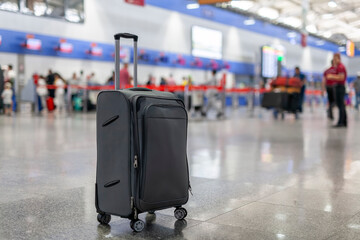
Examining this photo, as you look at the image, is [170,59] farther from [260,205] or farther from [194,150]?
[260,205]

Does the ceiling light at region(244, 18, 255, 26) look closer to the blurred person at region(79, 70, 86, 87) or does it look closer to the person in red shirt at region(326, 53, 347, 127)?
the blurred person at region(79, 70, 86, 87)

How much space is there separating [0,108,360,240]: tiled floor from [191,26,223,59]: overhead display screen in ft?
65.6

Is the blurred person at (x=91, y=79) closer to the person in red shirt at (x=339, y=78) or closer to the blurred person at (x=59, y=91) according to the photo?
Result: the blurred person at (x=59, y=91)

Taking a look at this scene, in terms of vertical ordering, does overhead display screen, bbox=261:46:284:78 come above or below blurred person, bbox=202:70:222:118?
above

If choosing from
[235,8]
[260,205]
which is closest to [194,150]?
[260,205]

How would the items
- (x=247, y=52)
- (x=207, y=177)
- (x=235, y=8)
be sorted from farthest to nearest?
(x=247, y=52), (x=235, y=8), (x=207, y=177)

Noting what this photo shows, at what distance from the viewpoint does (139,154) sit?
2.13 m

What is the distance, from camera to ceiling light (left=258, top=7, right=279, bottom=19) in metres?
28.5

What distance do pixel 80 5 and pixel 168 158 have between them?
18034mm

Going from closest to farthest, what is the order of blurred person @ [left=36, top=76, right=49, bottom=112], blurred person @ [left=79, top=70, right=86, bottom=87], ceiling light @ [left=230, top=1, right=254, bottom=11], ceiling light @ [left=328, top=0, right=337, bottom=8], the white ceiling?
blurred person @ [left=36, top=76, right=49, bottom=112]
ceiling light @ [left=328, top=0, right=337, bottom=8]
the white ceiling
blurred person @ [left=79, top=70, right=86, bottom=87]
ceiling light @ [left=230, top=1, right=254, bottom=11]

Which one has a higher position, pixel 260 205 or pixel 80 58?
pixel 80 58

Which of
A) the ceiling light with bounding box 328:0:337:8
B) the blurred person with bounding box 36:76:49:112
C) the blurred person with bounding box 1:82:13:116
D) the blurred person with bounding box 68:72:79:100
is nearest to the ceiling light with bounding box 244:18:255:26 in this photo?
the ceiling light with bounding box 328:0:337:8

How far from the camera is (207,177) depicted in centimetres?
366

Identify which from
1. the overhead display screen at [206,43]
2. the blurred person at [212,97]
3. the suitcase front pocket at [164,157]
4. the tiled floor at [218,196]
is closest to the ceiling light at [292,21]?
the overhead display screen at [206,43]
